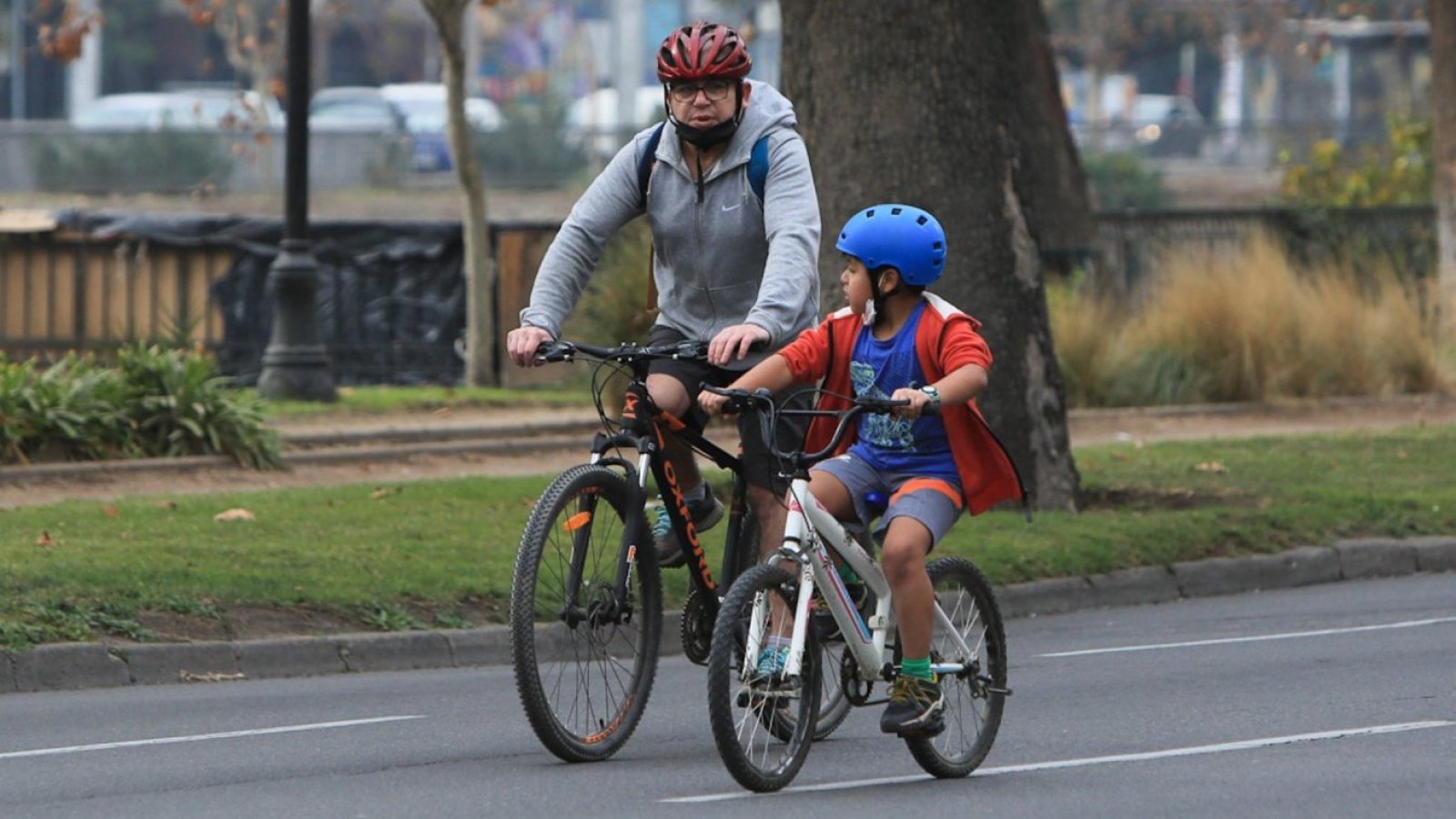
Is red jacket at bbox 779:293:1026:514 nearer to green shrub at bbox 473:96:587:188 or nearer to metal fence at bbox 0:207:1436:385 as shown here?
metal fence at bbox 0:207:1436:385

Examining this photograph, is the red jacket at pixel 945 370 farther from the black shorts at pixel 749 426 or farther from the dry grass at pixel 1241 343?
the dry grass at pixel 1241 343

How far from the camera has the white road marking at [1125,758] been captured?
6.78 metres

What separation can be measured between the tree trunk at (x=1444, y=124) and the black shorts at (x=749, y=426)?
16547 mm

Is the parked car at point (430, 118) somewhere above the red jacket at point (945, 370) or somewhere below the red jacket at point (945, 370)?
below

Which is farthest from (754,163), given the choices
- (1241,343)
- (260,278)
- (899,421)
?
(260,278)

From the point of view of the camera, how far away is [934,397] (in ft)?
21.6

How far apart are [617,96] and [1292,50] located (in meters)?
15.8

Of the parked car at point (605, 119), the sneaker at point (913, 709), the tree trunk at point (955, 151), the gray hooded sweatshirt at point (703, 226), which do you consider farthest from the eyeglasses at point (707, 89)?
the parked car at point (605, 119)

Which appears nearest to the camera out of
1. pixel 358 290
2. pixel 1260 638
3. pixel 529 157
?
pixel 1260 638

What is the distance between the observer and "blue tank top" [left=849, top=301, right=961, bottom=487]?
691 centimetres

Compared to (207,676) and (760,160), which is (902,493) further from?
(207,676)

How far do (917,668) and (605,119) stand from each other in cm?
5471

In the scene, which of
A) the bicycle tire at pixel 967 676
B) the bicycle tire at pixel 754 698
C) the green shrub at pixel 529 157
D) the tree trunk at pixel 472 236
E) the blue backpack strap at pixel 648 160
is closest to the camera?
the bicycle tire at pixel 754 698

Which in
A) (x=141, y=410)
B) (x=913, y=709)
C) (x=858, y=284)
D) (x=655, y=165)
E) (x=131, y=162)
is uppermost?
(x=655, y=165)
